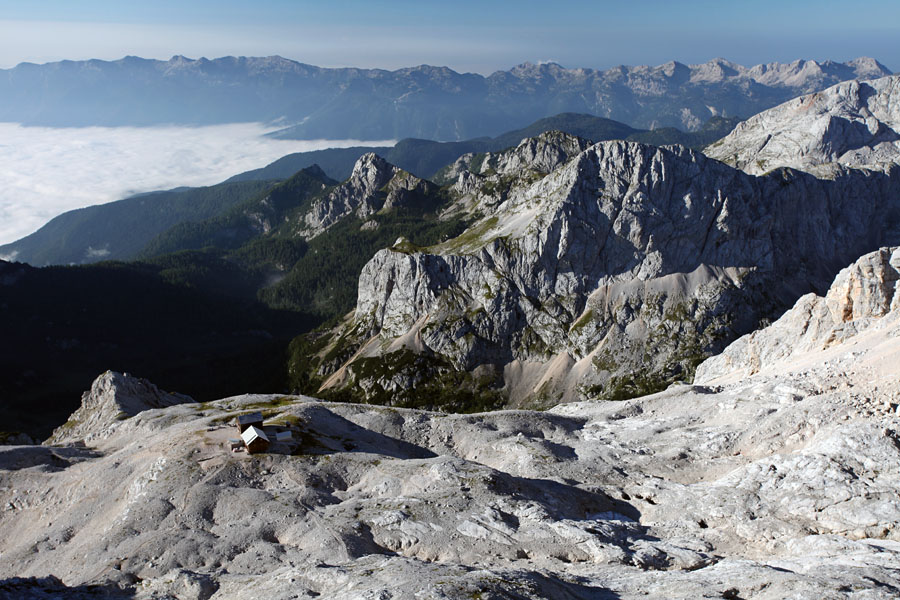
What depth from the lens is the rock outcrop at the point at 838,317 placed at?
70562 mm

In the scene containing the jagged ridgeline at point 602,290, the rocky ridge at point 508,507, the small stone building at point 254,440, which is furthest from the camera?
the jagged ridgeline at point 602,290

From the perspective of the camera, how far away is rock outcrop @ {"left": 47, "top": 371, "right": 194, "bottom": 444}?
89.6 meters

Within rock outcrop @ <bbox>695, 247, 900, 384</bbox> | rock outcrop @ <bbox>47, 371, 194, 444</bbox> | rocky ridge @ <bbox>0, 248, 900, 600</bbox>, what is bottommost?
rock outcrop @ <bbox>47, 371, 194, 444</bbox>

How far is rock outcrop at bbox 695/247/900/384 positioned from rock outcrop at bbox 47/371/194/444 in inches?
4030

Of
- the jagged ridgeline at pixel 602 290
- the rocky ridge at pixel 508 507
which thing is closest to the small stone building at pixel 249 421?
the rocky ridge at pixel 508 507

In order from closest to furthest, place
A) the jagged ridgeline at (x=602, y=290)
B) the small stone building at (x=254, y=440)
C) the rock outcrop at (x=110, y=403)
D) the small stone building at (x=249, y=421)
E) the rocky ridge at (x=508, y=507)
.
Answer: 1. the rocky ridge at (x=508, y=507)
2. the small stone building at (x=254, y=440)
3. the small stone building at (x=249, y=421)
4. the rock outcrop at (x=110, y=403)
5. the jagged ridgeline at (x=602, y=290)

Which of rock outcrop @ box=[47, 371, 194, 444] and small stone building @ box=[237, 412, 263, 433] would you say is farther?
rock outcrop @ box=[47, 371, 194, 444]

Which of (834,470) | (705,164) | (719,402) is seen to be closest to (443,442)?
(719,402)

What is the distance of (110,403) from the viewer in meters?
92.1

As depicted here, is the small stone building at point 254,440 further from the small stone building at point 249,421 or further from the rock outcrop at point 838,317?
the rock outcrop at point 838,317

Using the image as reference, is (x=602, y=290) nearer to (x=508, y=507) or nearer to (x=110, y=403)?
(x=110, y=403)

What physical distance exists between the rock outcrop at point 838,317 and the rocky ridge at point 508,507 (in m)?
1.81

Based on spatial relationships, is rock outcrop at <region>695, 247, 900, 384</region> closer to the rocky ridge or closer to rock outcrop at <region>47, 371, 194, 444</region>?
the rocky ridge

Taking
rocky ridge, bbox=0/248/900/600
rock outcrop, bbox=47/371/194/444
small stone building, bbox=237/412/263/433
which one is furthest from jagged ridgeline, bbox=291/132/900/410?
small stone building, bbox=237/412/263/433
